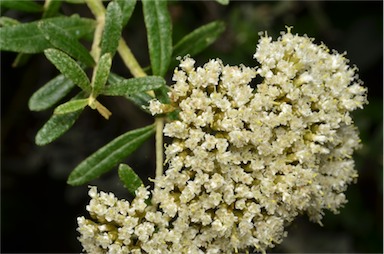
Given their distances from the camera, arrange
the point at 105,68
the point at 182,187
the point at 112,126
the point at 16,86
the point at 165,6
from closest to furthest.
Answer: the point at 182,187, the point at 105,68, the point at 165,6, the point at 16,86, the point at 112,126

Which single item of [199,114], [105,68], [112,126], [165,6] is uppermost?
[112,126]

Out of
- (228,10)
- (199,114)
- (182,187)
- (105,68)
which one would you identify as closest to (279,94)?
(199,114)

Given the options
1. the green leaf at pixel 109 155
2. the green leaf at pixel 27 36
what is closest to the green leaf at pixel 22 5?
the green leaf at pixel 27 36

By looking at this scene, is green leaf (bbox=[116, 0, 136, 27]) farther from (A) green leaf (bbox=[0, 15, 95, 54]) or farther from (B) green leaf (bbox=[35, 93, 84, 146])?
(B) green leaf (bbox=[35, 93, 84, 146])

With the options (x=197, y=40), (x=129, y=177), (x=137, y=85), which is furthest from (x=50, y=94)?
(x=197, y=40)

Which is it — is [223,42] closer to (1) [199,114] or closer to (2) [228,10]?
(2) [228,10]

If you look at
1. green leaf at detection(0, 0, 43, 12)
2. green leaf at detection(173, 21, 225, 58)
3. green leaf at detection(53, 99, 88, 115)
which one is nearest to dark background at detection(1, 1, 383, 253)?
green leaf at detection(173, 21, 225, 58)

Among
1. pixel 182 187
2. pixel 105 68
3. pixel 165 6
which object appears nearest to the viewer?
pixel 182 187
